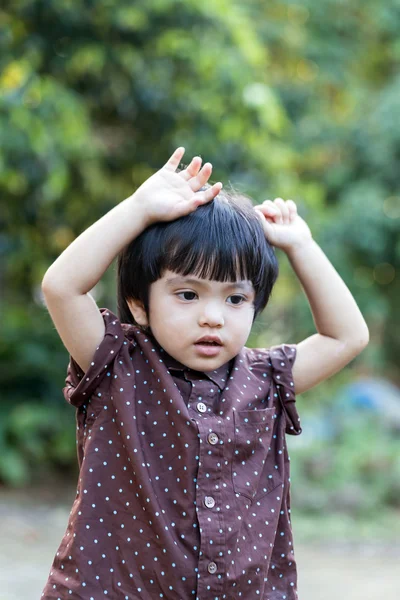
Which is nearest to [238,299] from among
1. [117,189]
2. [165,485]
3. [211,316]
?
[211,316]

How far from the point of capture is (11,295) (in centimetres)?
721

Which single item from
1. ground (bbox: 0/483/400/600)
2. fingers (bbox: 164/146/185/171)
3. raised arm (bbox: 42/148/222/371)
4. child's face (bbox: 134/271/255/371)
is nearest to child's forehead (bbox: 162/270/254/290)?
child's face (bbox: 134/271/255/371)

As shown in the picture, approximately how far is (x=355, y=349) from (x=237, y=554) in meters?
0.54

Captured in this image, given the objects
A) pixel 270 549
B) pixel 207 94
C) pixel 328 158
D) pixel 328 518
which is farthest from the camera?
pixel 328 158

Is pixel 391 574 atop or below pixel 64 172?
below

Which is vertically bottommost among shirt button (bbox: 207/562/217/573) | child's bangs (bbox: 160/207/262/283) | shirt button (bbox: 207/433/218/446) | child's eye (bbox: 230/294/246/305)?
shirt button (bbox: 207/562/217/573)

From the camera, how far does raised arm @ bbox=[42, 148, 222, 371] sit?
1646 millimetres

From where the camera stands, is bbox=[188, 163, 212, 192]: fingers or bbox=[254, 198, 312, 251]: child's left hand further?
bbox=[254, 198, 312, 251]: child's left hand

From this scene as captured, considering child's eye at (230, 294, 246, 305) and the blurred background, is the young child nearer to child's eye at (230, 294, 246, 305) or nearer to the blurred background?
child's eye at (230, 294, 246, 305)

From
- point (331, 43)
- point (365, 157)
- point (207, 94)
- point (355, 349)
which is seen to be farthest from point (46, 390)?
point (331, 43)

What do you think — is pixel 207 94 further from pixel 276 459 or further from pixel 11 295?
pixel 276 459

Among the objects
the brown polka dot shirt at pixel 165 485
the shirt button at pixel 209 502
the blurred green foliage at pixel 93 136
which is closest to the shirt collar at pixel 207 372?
the brown polka dot shirt at pixel 165 485

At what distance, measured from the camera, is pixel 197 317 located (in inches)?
64.7

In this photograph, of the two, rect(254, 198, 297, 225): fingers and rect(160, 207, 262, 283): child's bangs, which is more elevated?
rect(254, 198, 297, 225): fingers
